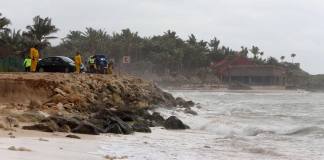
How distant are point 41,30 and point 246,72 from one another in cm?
5164

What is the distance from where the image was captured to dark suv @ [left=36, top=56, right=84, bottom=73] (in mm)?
31641

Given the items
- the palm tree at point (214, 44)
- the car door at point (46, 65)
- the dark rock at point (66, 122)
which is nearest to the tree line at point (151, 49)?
the palm tree at point (214, 44)

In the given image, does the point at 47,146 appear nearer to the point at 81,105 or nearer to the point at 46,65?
the point at 81,105

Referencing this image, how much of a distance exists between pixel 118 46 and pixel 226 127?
218 ft

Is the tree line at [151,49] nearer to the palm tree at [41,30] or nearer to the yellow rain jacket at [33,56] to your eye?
the palm tree at [41,30]

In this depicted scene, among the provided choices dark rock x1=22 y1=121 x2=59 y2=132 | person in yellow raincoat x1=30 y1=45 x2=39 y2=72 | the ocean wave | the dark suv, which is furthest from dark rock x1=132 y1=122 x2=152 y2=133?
the dark suv

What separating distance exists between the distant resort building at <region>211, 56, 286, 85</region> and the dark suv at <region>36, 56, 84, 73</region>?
60083 millimetres

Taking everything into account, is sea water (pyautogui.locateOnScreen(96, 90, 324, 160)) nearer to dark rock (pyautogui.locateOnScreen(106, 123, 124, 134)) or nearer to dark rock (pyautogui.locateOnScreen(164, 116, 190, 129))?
dark rock (pyautogui.locateOnScreen(106, 123, 124, 134))

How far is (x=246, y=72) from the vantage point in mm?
90562

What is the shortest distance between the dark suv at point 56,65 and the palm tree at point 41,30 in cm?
1164

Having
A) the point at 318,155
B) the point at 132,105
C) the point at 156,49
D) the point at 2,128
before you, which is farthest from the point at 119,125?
the point at 156,49

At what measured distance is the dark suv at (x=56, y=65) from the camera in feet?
104

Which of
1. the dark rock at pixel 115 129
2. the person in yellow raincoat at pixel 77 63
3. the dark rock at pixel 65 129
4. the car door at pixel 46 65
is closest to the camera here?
the dark rock at pixel 65 129

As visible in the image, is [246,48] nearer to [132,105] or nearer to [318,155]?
[132,105]
